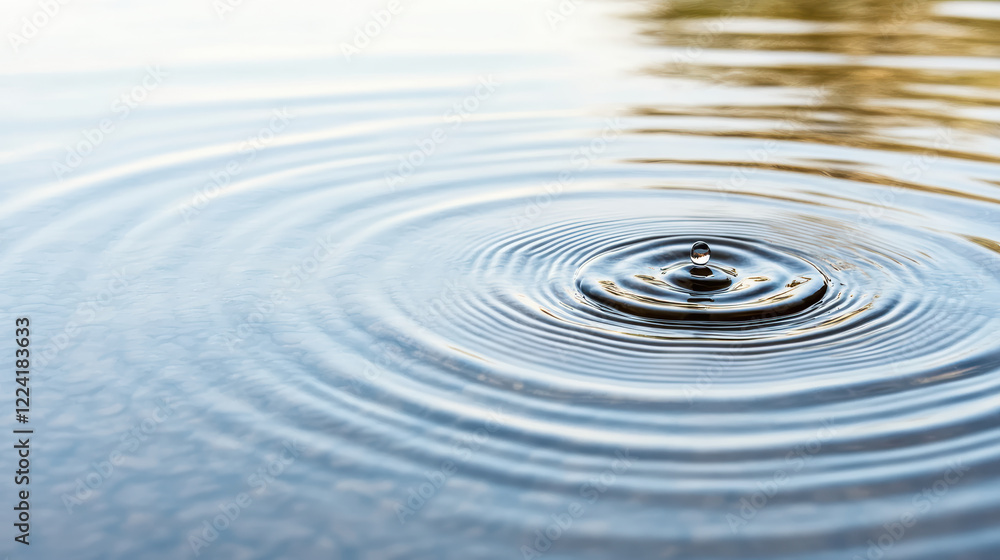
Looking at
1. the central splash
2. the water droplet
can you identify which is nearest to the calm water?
the central splash

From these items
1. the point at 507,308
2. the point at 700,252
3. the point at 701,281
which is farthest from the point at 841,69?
the point at 507,308

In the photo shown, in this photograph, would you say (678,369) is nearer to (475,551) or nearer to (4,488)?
(475,551)

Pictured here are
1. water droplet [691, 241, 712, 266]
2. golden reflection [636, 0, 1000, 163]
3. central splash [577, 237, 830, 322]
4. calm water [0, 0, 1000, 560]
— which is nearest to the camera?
calm water [0, 0, 1000, 560]

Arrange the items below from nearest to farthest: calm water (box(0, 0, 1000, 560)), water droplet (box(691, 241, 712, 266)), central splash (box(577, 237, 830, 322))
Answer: calm water (box(0, 0, 1000, 560)) → central splash (box(577, 237, 830, 322)) → water droplet (box(691, 241, 712, 266))

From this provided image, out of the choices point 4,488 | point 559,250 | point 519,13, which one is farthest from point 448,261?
point 519,13

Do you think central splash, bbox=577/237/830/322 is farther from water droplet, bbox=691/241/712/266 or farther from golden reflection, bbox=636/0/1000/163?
golden reflection, bbox=636/0/1000/163

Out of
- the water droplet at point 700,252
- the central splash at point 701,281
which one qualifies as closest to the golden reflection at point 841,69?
the central splash at point 701,281
